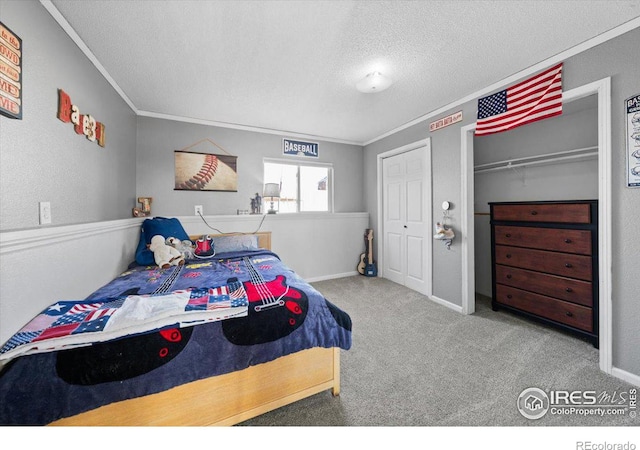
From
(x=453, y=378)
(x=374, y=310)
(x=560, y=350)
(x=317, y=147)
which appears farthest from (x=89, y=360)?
(x=317, y=147)

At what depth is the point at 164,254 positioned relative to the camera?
2.33m

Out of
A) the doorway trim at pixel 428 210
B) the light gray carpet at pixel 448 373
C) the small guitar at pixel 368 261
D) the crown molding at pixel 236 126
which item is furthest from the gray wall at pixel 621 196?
the crown molding at pixel 236 126

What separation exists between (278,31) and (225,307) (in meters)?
1.83

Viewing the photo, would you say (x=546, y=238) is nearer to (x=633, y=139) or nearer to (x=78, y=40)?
(x=633, y=139)

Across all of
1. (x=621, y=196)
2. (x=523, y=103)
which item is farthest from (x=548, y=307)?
(x=523, y=103)

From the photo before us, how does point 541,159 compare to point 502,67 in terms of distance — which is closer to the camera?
point 502,67

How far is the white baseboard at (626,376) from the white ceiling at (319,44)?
7.76 feet

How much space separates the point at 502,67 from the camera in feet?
6.94

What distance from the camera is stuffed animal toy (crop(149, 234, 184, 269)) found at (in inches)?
90.7

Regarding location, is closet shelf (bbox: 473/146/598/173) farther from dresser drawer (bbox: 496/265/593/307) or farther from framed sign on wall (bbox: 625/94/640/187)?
dresser drawer (bbox: 496/265/593/307)

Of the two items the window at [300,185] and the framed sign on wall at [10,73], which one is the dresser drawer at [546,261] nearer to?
the window at [300,185]

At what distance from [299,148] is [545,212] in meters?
3.21
